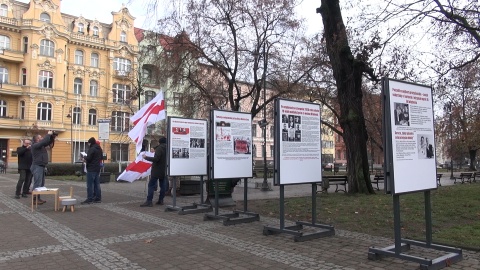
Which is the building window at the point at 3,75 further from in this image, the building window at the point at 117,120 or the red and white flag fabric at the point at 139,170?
the red and white flag fabric at the point at 139,170

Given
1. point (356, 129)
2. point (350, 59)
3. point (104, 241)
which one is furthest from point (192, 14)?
point (104, 241)

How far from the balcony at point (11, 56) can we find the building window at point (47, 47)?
2511 mm

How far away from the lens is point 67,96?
53.9 m

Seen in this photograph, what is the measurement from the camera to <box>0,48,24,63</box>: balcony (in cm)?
4825

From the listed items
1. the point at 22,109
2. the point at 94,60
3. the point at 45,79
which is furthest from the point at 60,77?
the point at 94,60

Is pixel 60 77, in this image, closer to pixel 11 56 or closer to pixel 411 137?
pixel 11 56

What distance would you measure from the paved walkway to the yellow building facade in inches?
1505

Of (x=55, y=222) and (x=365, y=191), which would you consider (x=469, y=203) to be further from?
(x=55, y=222)

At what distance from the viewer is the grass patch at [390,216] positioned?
24.1 feet

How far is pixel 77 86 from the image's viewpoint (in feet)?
182

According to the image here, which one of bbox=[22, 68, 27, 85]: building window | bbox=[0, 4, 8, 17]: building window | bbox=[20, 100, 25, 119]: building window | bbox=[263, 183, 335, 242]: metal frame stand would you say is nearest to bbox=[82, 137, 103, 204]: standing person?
bbox=[263, 183, 335, 242]: metal frame stand

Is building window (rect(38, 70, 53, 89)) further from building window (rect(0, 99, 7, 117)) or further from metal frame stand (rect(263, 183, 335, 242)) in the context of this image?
metal frame stand (rect(263, 183, 335, 242))

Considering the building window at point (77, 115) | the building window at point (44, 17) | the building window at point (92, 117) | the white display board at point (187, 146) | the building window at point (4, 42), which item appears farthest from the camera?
the building window at point (92, 117)

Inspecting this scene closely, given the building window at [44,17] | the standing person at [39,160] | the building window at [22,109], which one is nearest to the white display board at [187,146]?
the standing person at [39,160]
